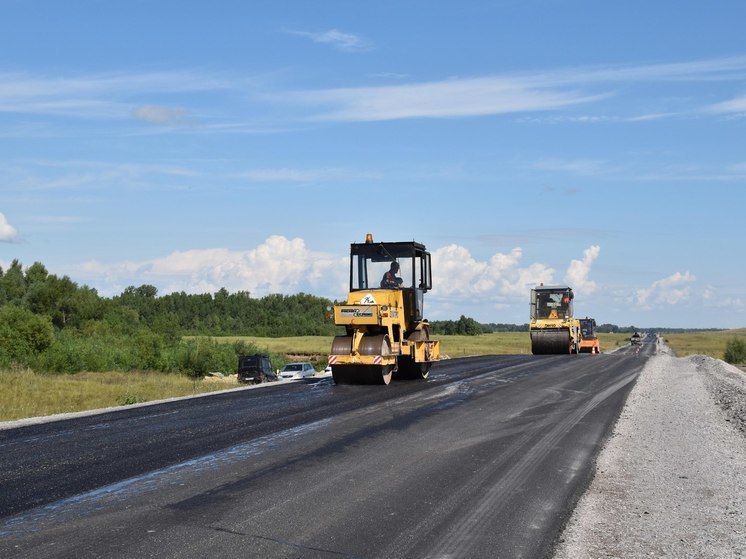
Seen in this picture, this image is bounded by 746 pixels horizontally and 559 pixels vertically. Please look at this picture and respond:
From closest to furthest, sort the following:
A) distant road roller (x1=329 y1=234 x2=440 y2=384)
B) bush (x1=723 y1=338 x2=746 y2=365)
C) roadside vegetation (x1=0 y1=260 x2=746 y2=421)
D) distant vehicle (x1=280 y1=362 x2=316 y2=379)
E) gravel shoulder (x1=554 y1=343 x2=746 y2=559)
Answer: gravel shoulder (x1=554 y1=343 x2=746 y2=559)
distant road roller (x1=329 y1=234 x2=440 y2=384)
roadside vegetation (x1=0 y1=260 x2=746 y2=421)
distant vehicle (x1=280 y1=362 x2=316 y2=379)
bush (x1=723 y1=338 x2=746 y2=365)

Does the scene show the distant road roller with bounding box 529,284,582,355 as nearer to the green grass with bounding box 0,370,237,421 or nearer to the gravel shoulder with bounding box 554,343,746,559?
the green grass with bounding box 0,370,237,421

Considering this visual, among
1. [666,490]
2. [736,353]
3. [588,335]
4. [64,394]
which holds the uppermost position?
[588,335]

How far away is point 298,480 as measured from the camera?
344 inches

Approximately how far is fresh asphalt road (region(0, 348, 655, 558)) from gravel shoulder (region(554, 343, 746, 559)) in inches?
13.1

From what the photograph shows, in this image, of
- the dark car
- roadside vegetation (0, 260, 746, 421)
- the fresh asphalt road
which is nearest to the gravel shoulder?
the fresh asphalt road

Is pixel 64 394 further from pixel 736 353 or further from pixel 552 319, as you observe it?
pixel 736 353

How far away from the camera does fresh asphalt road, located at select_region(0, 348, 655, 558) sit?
651 centimetres

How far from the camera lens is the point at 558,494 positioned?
340 inches

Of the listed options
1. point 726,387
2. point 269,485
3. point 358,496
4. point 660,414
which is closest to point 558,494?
point 358,496

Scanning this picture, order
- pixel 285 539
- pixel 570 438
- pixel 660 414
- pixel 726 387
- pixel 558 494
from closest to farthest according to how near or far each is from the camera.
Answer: pixel 285 539
pixel 558 494
pixel 570 438
pixel 660 414
pixel 726 387

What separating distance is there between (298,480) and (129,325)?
74.8 metres

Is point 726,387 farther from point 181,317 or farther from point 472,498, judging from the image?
point 181,317

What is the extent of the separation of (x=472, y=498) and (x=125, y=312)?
8292 cm

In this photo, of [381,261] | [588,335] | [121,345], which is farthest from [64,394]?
[588,335]
